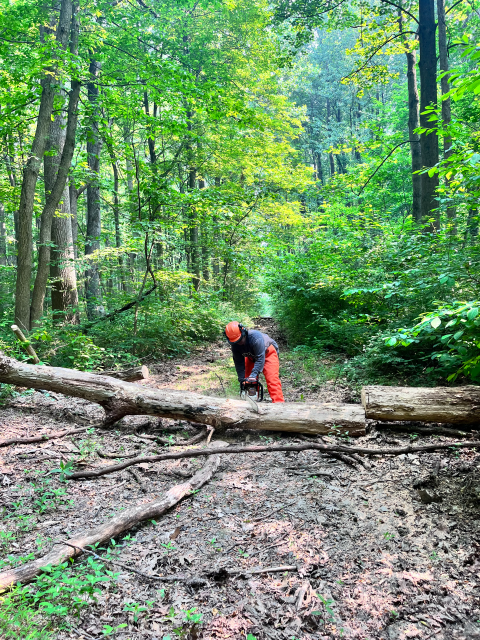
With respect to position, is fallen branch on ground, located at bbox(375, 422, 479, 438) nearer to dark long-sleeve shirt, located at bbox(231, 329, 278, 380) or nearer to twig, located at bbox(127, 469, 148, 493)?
dark long-sleeve shirt, located at bbox(231, 329, 278, 380)

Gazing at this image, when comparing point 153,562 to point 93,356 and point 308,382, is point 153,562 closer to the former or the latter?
point 308,382

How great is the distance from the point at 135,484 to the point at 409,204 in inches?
812

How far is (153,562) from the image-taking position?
264 centimetres

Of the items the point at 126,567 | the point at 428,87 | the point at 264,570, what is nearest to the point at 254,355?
the point at 264,570

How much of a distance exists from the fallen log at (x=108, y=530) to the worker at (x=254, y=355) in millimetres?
2060

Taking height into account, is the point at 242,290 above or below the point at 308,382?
above

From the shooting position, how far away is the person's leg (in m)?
5.87

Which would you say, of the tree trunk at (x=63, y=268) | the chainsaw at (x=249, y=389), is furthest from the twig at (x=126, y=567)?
the tree trunk at (x=63, y=268)

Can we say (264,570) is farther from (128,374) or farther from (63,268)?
(63,268)

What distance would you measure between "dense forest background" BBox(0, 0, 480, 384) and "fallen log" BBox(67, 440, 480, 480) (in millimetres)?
1108

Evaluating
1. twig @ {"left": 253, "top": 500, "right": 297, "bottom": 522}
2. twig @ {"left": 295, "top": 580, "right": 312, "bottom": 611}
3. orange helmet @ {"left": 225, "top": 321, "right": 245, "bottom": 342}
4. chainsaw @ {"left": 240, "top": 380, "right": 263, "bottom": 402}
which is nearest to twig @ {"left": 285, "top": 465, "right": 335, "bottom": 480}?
twig @ {"left": 253, "top": 500, "right": 297, "bottom": 522}

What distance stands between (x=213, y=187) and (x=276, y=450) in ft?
31.4

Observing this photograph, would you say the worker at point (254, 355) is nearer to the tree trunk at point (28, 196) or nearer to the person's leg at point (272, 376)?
the person's leg at point (272, 376)

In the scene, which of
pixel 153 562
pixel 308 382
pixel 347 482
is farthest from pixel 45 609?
pixel 308 382
